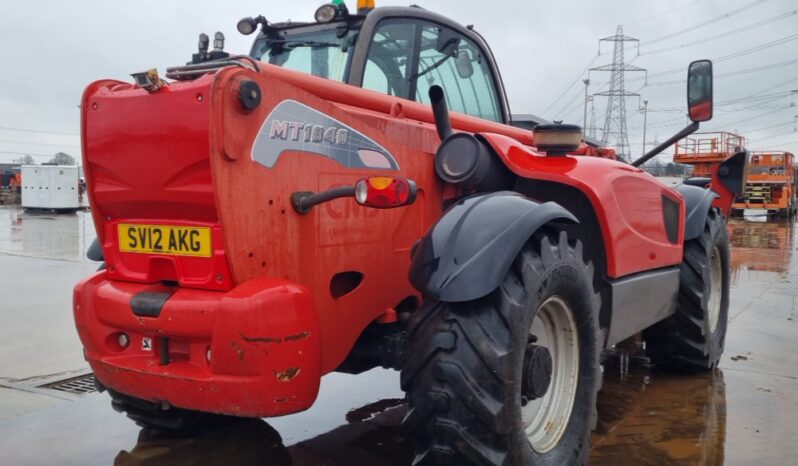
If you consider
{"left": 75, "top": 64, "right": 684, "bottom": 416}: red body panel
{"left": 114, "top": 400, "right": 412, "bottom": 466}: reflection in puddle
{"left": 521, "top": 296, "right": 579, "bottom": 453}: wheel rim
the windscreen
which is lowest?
{"left": 114, "top": 400, "right": 412, "bottom": 466}: reflection in puddle

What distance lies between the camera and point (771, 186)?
27031 mm

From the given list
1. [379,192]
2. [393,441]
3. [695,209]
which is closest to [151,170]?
[379,192]

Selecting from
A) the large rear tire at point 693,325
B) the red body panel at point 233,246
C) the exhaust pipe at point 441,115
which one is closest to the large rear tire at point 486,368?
the red body panel at point 233,246

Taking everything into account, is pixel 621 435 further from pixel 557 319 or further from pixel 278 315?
pixel 278 315

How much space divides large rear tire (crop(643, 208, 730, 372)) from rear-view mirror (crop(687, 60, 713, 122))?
1.23m

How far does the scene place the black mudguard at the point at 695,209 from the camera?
520 cm

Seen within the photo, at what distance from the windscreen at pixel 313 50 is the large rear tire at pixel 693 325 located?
294cm

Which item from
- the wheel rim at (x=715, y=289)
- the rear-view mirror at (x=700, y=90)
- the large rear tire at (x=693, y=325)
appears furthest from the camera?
the wheel rim at (x=715, y=289)

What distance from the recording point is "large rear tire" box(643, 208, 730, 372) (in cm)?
506

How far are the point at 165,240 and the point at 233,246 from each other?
397mm

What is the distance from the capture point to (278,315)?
2670mm

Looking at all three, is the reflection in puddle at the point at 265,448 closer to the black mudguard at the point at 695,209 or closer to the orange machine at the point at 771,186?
the black mudguard at the point at 695,209

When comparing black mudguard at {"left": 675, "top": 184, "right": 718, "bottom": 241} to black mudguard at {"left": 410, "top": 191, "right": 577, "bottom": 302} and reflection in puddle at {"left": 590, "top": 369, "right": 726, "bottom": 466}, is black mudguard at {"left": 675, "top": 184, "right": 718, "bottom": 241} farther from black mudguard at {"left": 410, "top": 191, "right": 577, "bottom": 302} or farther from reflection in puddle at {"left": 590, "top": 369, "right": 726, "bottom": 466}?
black mudguard at {"left": 410, "top": 191, "right": 577, "bottom": 302}

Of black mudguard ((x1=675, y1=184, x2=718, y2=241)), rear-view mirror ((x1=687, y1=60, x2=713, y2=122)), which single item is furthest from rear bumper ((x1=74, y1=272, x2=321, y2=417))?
black mudguard ((x1=675, y1=184, x2=718, y2=241))
